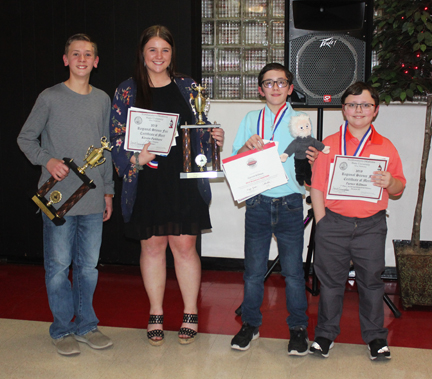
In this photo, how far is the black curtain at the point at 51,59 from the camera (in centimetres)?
370

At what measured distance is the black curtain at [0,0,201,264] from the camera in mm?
3703

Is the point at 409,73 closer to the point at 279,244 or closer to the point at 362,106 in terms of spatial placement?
the point at 362,106

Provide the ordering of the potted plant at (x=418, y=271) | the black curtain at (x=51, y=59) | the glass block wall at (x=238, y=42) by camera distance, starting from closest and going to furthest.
Answer: the potted plant at (x=418, y=271) → the black curtain at (x=51, y=59) → the glass block wall at (x=238, y=42)

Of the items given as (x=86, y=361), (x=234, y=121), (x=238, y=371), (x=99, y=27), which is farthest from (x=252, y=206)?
(x=99, y=27)

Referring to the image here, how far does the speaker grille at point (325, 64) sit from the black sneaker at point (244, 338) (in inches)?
52.9

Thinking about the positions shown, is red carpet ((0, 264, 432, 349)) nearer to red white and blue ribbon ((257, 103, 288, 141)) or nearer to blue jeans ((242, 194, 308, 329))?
blue jeans ((242, 194, 308, 329))

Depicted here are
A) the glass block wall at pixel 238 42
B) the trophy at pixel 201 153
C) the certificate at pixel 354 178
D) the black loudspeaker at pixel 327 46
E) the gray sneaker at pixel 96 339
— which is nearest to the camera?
the certificate at pixel 354 178

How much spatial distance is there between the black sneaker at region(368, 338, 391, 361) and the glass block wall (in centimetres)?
230

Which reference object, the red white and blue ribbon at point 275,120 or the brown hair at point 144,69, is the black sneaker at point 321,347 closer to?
the red white and blue ribbon at point 275,120

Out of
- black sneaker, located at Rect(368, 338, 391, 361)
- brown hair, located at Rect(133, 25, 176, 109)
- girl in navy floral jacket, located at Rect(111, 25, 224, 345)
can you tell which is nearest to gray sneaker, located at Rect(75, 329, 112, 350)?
girl in navy floral jacket, located at Rect(111, 25, 224, 345)

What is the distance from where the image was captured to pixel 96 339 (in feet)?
8.09

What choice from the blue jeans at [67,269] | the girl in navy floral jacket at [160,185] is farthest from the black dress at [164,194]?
the blue jeans at [67,269]

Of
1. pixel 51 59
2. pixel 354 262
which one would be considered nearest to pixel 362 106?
pixel 354 262

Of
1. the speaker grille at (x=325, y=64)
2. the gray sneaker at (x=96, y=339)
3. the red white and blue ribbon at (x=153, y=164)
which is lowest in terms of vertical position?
the gray sneaker at (x=96, y=339)
